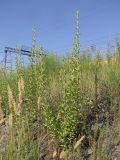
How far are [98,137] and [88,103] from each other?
0.97 metres

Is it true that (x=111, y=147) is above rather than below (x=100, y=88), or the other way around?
below

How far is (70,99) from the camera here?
6.04 m

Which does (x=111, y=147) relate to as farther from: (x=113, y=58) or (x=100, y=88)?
(x=113, y=58)

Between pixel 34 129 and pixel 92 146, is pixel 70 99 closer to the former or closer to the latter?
pixel 92 146

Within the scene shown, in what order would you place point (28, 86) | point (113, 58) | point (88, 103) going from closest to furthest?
point (88, 103) < point (28, 86) < point (113, 58)

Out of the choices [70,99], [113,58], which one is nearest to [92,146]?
[70,99]

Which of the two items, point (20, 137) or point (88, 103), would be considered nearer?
point (20, 137)

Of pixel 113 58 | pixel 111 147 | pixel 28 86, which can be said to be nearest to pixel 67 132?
pixel 111 147

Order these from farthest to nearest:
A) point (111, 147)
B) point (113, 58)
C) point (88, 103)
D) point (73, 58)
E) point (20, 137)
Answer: point (113, 58) → point (88, 103) → point (73, 58) → point (111, 147) → point (20, 137)

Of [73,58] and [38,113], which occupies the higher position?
[73,58]

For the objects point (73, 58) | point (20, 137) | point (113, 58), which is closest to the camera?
point (20, 137)

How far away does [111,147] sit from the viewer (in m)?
5.75

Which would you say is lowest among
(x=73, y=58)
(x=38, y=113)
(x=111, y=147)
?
(x=111, y=147)

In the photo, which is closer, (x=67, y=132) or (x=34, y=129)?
(x=67, y=132)
